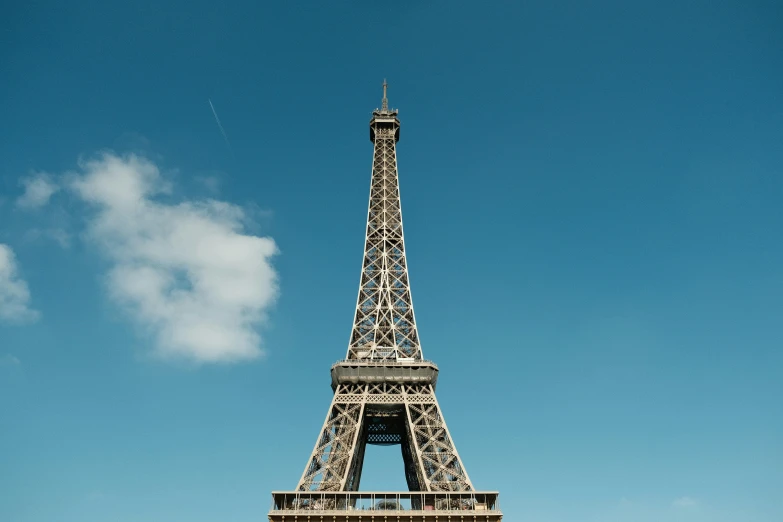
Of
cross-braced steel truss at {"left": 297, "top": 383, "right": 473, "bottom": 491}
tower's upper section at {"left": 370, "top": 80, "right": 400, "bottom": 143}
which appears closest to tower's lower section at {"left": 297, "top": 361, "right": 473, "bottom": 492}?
cross-braced steel truss at {"left": 297, "top": 383, "right": 473, "bottom": 491}

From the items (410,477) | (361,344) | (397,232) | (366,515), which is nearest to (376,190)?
(397,232)

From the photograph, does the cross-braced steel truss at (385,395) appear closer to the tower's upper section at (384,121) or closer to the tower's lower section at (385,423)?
the tower's lower section at (385,423)

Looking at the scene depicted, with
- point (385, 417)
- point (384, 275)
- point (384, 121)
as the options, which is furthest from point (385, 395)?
point (384, 121)

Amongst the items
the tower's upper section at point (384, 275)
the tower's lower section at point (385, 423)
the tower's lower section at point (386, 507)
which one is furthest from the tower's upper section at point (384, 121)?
the tower's lower section at point (386, 507)

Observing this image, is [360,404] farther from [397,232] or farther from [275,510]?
[397,232]

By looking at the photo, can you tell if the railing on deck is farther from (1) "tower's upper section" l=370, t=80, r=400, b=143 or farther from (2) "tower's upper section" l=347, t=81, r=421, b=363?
(1) "tower's upper section" l=370, t=80, r=400, b=143

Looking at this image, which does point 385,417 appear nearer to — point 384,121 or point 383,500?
point 383,500
